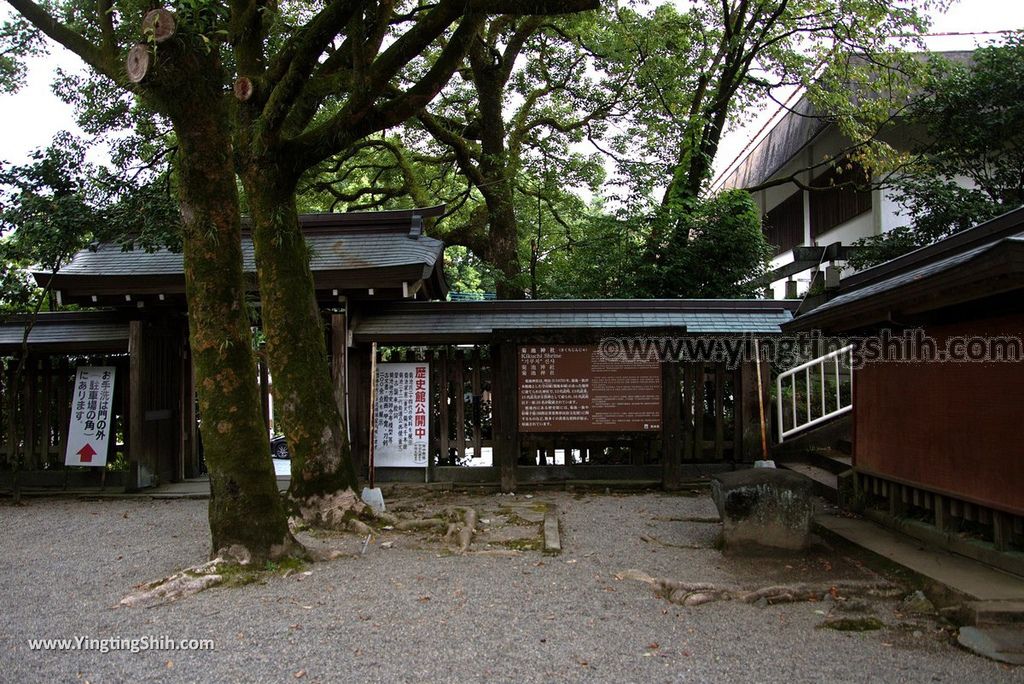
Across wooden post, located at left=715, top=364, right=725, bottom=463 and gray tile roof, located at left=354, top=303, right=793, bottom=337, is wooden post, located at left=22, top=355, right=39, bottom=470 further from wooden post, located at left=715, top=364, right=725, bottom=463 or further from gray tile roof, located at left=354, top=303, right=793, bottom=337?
wooden post, located at left=715, top=364, right=725, bottom=463

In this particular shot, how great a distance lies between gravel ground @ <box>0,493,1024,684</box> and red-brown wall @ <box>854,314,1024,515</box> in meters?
1.17

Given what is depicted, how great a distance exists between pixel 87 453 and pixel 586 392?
820 centimetres

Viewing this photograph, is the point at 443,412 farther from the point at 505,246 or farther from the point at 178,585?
the point at 505,246

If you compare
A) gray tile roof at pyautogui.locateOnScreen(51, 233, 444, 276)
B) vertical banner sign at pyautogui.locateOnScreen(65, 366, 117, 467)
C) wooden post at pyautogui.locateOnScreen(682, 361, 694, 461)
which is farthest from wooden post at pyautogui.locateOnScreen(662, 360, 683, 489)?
vertical banner sign at pyautogui.locateOnScreen(65, 366, 117, 467)

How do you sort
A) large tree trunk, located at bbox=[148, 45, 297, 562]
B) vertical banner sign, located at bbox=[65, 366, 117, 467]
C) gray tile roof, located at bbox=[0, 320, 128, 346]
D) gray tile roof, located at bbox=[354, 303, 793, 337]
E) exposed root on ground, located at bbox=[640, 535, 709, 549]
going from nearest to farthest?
large tree trunk, located at bbox=[148, 45, 297, 562] → exposed root on ground, located at bbox=[640, 535, 709, 549] → gray tile roof, located at bbox=[354, 303, 793, 337] → gray tile roof, located at bbox=[0, 320, 128, 346] → vertical banner sign, located at bbox=[65, 366, 117, 467]

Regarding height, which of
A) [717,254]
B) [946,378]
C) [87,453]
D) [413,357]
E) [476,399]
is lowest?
[87,453]

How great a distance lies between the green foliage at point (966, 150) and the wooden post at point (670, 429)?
4968 millimetres

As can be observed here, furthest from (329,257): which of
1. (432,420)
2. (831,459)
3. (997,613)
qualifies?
(997,613)

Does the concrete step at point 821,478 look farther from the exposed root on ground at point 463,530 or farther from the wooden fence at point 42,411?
the wooden fence at point 42,411

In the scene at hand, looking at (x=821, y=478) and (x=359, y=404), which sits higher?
(x=359, y=404)

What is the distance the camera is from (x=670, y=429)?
10.7m

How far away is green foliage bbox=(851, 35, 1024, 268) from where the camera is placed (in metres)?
12.0

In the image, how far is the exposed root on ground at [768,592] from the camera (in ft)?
18.5

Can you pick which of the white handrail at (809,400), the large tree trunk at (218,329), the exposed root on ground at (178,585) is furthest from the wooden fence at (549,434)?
the exposed root on ground at (178,585)
